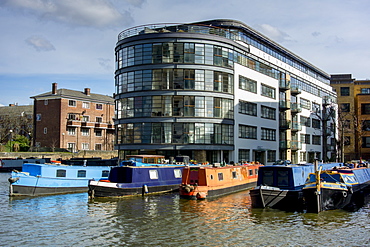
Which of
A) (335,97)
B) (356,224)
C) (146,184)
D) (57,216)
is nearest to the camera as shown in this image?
(356,224)

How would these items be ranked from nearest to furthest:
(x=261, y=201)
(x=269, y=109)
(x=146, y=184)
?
1. (x=261, y=201)
2. (x=146, y=184)
3. (x=269, y=109)

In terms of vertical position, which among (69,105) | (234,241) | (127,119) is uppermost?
(69,105)

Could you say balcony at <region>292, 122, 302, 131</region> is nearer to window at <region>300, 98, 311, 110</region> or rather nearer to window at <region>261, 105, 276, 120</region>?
window at <region>300, 98, 311, 110</region>

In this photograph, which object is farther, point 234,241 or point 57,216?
point 57,216

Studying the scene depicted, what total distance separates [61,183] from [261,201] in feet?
57.0

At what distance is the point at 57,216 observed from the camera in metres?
24.5

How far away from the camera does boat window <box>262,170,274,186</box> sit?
28.9 m

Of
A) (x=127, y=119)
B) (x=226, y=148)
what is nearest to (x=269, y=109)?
(x=226, y=148)

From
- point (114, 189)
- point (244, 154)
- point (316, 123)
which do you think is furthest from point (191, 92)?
point (316, 123)

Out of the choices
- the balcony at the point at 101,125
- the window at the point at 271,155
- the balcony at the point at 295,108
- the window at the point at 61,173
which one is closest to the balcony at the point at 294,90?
the balcony at the point at 295,108

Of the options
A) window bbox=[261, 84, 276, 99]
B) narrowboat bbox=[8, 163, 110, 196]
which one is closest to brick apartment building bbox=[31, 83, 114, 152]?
window bbox=[261, 84, 276, 99]

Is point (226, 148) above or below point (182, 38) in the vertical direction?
below

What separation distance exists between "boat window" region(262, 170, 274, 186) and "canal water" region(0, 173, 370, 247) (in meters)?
2.22

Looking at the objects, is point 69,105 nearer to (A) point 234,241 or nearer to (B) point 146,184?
(B) point 146,184
